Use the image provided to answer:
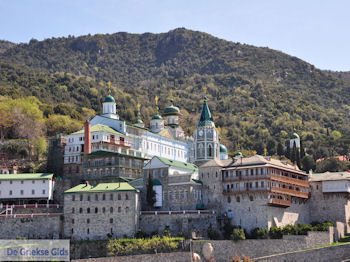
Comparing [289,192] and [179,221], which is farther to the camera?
[289,192]

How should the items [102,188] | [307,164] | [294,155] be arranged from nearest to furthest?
[102,188] → [307,164] → [294,155]

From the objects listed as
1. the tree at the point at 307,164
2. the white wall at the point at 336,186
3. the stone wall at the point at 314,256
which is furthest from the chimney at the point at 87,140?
the tree at the point at 307,164

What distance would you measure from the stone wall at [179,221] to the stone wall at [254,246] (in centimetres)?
376

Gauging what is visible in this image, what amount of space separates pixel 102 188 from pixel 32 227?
9.85 metres

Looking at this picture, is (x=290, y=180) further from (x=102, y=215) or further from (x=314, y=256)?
(x=102, y=215)

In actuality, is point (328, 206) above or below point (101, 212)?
above

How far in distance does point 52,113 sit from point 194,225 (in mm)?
56179

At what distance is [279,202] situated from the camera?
71562mm

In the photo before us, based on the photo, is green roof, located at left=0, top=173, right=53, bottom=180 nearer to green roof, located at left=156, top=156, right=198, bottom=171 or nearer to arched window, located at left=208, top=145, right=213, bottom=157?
green roof, located at left=156, top=156, right=198, bottom=171

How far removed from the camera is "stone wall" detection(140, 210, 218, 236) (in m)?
69.9

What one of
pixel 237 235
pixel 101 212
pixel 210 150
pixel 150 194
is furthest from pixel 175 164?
pixel 237 235

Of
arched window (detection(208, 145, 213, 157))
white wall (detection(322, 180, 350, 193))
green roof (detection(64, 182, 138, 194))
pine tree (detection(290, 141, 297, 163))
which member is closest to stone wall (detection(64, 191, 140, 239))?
green roof (detection(64, 182, 138, 194))

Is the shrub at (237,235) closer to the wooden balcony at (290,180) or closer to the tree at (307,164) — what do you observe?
the wooden balcony at (290,180)

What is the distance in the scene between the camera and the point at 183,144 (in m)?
108
